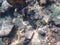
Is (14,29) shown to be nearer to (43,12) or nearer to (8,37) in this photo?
(8,37)

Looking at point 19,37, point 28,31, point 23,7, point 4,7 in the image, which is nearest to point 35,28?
point 28,31

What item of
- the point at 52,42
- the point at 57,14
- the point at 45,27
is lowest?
the point at 52,42

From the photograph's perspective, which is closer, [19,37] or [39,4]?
[19,37]

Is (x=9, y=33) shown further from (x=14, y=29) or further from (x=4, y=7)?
(x=4, y=7)

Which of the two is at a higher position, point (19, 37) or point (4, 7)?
point (4, 7)

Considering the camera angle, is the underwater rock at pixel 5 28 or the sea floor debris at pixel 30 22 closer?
the sea floor debris at pixel 30 22

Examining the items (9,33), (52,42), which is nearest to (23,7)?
(9,33)

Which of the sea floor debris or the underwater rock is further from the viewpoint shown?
the underwater rock

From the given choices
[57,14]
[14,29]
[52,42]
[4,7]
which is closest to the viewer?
[52,42]

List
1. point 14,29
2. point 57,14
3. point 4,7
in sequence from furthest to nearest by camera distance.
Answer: point 4,7 → point 14,29 → point 57,14
